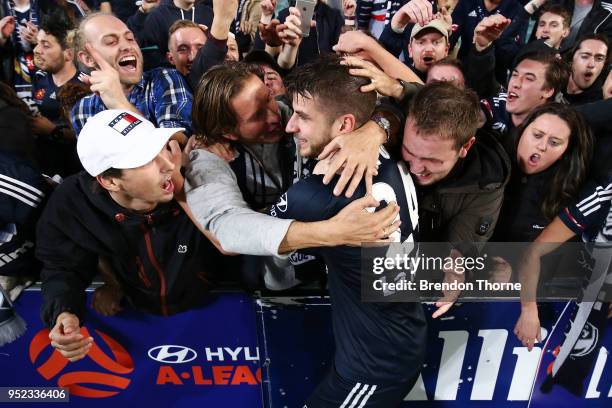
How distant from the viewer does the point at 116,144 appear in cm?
191

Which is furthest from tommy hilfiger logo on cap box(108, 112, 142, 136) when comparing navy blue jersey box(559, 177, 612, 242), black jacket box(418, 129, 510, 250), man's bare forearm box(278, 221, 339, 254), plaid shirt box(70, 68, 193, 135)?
navy blue jersey box(559, 177, 612, 242)

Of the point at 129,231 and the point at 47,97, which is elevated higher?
the point at 47,97

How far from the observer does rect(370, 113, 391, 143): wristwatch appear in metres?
2.03

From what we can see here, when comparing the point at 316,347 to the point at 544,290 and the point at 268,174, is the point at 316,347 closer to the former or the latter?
the point at 268,174

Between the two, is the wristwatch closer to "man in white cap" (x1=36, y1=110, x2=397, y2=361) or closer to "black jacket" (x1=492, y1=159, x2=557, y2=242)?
"man in white cap" (x1=36, y1=110, x2=397, y2=361)

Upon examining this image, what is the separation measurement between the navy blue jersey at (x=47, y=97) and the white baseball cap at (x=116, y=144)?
8.00ft

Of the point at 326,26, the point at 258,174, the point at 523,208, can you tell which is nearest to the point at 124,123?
the point at 258,174

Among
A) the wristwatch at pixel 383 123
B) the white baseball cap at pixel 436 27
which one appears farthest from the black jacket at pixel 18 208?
the white baseball cap at pixel 436 27

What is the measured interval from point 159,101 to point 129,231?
4.58 ft

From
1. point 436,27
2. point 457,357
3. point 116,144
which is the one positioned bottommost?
point 457,357

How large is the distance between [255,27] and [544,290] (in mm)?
3604

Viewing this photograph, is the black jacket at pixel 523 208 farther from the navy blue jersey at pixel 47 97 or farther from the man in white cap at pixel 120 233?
the navy blue jersey at pixel 47 97

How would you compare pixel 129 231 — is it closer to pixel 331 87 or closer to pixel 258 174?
pixel 258 174

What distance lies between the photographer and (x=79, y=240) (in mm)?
2127
